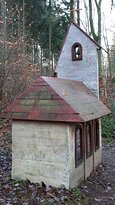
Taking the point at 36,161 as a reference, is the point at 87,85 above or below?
above

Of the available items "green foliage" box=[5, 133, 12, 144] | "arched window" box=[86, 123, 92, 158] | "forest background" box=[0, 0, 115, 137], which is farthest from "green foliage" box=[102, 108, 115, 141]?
"arched window" box=[86, 123, 92, 158]

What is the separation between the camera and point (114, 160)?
1095 centimetres

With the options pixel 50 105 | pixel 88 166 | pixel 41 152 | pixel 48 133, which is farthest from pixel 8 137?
pixel 50 105

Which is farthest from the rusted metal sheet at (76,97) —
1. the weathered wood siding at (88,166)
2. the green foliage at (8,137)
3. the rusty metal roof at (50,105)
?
the green foliage at (8,137)

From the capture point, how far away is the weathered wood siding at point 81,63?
31.7ft

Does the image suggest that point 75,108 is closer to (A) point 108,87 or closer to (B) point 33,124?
(B) point 33,124

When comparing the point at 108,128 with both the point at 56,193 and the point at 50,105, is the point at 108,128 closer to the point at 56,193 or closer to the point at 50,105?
the point at 50,105

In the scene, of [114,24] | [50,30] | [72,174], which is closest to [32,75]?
[50,30]

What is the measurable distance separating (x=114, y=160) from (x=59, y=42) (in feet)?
43.2

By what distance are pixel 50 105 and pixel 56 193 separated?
222 cm

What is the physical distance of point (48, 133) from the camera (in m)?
6.89

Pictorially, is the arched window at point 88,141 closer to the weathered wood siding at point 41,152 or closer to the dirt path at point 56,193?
the dirt path at point 56,193

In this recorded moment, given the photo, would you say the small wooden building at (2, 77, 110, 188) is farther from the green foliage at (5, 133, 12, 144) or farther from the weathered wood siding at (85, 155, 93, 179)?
the green foliage at (5, 133, 12, 144)

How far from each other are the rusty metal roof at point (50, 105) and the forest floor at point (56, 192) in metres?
1.79
